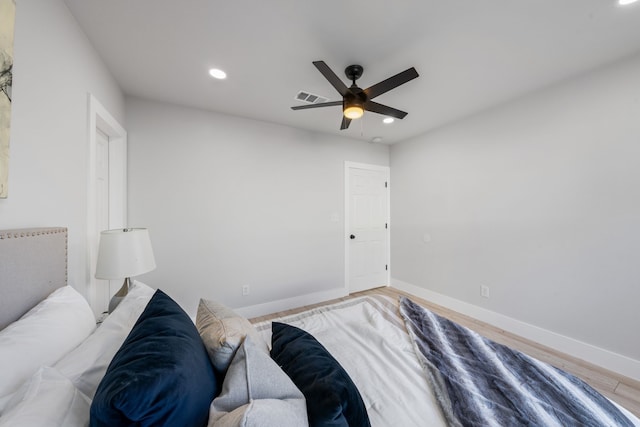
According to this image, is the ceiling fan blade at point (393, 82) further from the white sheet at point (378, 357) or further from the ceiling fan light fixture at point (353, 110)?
the white sheet at point (378, 357)

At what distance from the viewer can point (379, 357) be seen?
4.03 ft

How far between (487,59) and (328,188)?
7.33 ft

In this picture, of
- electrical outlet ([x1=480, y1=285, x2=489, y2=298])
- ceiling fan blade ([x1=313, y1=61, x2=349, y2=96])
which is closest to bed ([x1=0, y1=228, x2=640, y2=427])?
ceiling fan blade ([x1=313, y1=61, x2=349, y2=96])

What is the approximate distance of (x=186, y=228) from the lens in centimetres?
264

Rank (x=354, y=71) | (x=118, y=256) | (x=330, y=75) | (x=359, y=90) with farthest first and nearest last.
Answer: (x=354, y=71) → (x=359, y=90) → (x=330, y=75) → (x=118, y=256)

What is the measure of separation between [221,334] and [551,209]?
3070mm

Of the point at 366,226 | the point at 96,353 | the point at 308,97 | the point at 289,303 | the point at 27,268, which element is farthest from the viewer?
the point at 366,226

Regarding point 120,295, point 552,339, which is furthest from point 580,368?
point 120,295

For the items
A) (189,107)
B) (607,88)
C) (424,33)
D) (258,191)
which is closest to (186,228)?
(258,191)

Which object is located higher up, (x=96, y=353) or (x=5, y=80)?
(x=5, y=80)

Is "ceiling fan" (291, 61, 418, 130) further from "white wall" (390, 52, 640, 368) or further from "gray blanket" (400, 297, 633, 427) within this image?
"gray blanket" (400, 297, 633, 427)

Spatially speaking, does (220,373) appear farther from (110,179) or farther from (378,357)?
(110,179)

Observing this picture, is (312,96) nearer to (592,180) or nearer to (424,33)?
(424,33)

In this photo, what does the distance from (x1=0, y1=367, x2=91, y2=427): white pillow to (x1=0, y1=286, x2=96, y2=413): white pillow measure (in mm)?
69
